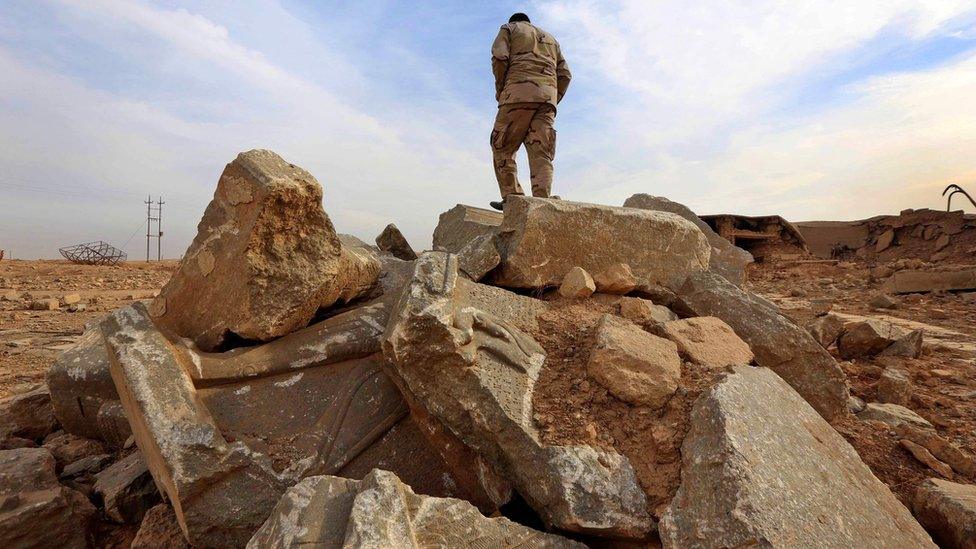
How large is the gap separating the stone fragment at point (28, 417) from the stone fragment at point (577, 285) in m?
3.36

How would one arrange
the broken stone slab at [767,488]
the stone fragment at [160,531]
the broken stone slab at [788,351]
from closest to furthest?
the broken stone slab at [767,488]
the stone fragment at [160,531]
the broken stone slab at [788,351]

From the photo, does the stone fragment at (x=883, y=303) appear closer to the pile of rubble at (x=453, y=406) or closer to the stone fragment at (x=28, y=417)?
the pile of rubble at (x=453, y=406)

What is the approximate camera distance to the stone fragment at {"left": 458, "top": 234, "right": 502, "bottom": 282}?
9.48 ft

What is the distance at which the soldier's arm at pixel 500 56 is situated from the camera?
15.9ft

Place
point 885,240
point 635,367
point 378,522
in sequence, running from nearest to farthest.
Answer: point 378,522 < point 635,367 < point 885,240

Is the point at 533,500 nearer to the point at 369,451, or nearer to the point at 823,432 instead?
the point at 369,451

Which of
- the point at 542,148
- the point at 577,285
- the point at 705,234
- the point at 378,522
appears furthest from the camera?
the point at 705,234

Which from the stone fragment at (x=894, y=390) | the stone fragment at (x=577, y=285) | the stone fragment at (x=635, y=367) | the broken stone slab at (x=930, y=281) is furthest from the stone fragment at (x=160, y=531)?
the broken stone slab at (x=930, y=281)

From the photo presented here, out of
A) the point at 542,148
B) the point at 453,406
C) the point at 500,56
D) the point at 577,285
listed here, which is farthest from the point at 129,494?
the point at 500,56

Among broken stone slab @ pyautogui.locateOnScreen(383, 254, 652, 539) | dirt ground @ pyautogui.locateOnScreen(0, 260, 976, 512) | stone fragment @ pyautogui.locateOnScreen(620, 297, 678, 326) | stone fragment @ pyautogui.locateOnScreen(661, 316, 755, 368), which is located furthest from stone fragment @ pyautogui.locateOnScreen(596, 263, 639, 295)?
broken stone slab @ pyautogui.locateOnScreen(383, 254, 652, 539)

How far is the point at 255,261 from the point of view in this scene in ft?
7.83

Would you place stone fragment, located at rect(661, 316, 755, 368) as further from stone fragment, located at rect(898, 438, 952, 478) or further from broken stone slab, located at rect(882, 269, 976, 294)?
broken stone slab, located at rect(882, 269, 976, 294)

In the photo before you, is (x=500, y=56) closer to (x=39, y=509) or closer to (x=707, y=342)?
(x=707, y=342)

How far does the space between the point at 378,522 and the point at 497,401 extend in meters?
0.64
